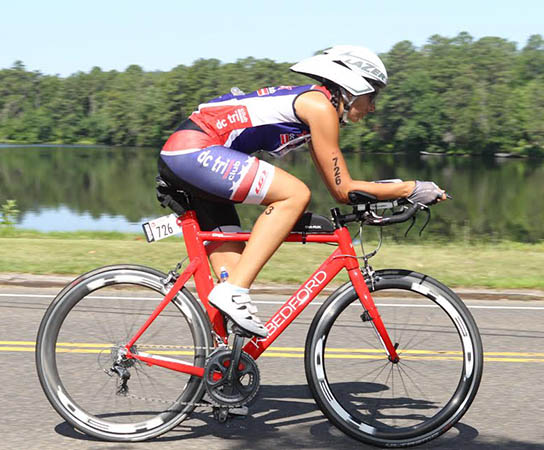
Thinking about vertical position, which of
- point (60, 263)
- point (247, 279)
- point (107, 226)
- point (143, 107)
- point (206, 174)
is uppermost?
point (206, 174)

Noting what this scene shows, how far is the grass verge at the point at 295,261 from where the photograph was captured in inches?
383

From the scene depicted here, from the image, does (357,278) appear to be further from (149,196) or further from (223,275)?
(149,196)

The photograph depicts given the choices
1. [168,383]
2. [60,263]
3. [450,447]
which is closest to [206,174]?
[168,383]

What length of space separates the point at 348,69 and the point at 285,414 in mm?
1930

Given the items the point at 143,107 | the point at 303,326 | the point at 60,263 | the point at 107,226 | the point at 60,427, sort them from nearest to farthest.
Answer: the point at 60,427 < the point at 303,326 < the point at 60,263 < the point at 107,226 < the point at 143,107

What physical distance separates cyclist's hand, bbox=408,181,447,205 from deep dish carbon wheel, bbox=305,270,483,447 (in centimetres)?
41

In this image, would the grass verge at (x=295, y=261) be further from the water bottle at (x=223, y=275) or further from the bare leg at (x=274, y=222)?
the bare leg at (x=274, y=222)

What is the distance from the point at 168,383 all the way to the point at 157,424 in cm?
21

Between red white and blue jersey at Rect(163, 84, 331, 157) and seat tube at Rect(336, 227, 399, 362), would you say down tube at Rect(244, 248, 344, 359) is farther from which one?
red white and blue jersey at Rect(163, 84, 331, 157)

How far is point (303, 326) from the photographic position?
705 centimetres

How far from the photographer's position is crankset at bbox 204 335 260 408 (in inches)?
159

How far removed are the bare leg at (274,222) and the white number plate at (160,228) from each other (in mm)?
362

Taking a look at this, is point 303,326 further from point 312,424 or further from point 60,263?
point 60,263

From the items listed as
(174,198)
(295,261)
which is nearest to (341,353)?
(174,198)
